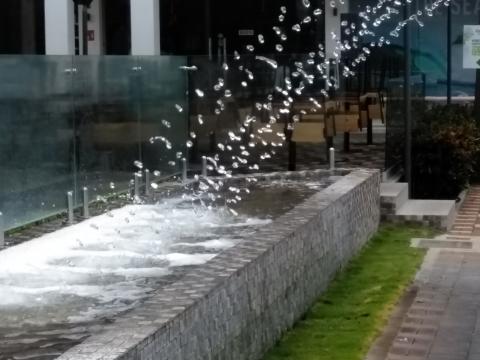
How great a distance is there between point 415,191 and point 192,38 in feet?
42.4

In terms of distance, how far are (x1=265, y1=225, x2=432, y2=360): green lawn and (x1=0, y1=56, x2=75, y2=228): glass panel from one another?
2667mm

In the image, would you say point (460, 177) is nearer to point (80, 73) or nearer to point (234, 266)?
point (80, 73)

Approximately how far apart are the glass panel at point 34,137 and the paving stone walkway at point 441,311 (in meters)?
3.29

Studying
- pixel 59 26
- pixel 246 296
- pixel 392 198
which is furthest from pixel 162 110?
pixel 59 26

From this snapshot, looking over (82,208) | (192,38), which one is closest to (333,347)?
(82,208)

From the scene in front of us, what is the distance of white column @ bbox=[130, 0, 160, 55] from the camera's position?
69.6 ft

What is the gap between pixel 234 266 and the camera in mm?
6633

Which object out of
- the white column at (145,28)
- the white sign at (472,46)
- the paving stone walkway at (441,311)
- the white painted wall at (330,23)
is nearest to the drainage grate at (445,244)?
the paving stone walkway at (441,311)

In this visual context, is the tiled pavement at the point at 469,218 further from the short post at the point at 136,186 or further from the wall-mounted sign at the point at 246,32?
the wall-mounted sign at the point at 246,32

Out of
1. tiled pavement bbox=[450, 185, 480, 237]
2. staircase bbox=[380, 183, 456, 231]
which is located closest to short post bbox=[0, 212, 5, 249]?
staircase bbox=[380, 183, 456, 231]

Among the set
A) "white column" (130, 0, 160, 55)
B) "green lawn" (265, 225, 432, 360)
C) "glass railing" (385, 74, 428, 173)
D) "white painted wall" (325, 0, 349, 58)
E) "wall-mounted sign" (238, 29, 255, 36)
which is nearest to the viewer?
"green lawn" (265, 225, 432, 360)

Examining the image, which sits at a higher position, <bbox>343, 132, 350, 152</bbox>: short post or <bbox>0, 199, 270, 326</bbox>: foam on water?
<bbox>343, 132, 350, 152</bbox>: short post

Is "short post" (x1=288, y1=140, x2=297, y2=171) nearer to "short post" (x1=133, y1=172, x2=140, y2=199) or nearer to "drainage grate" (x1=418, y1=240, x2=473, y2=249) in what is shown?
"drainage grate" (x1=418, y1=240, x2=473, y2=249)

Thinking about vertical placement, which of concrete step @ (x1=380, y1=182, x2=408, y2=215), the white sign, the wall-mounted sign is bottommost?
concrete step @ (x1=380, y1=182, x2=408, y2=215)
